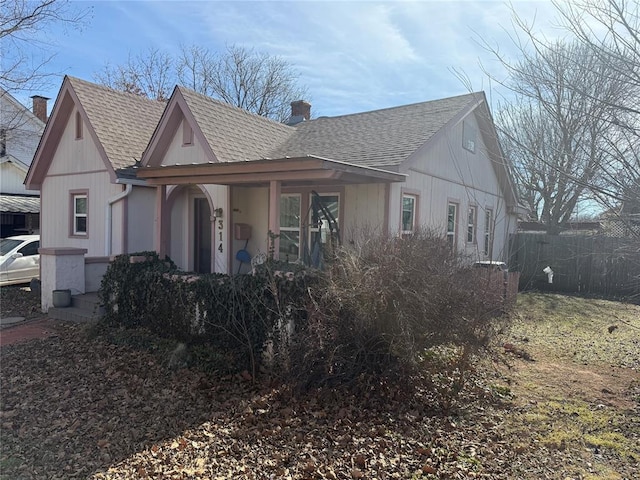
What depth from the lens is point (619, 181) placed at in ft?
13.9

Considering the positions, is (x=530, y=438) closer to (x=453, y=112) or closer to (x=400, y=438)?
(x=400, y=438)

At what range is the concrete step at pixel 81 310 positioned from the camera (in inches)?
323

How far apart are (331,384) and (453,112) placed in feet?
29.0

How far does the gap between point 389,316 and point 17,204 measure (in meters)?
20.5

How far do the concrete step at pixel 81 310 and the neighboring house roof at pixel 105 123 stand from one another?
3.00 m

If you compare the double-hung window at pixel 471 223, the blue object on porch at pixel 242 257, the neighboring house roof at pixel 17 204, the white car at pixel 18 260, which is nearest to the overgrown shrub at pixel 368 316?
the blue object on porch at pixel 242 257

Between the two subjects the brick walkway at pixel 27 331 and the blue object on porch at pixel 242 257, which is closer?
the brick walkway at pixel 27 331

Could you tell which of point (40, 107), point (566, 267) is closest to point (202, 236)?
point (566, 267)

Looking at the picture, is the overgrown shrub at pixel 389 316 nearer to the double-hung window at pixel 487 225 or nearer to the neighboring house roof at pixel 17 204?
the double-hung window at pixel 487 225

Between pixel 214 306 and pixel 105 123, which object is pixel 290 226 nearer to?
pixel 214 306

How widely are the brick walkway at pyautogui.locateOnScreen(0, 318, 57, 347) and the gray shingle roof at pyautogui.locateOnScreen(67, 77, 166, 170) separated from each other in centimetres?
387

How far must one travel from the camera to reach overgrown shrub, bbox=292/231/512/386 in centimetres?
474

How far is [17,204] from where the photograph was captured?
19.4 meters

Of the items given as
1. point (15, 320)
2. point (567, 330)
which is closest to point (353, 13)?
point (567, 330)
